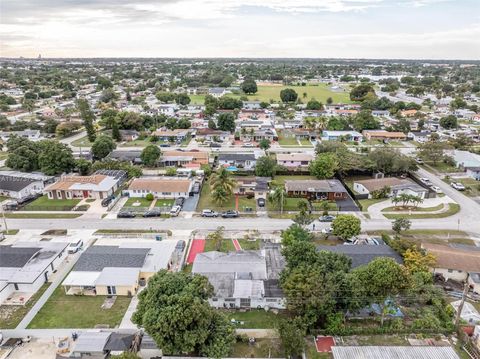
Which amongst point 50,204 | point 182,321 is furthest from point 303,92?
point 182,321

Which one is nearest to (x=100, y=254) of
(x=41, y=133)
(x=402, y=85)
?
(x=41, y=133)

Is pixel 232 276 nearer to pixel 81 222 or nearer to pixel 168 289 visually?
pixel 168 289

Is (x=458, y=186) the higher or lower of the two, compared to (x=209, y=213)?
higher

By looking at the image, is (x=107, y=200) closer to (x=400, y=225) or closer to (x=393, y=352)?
(x=400, y=225)

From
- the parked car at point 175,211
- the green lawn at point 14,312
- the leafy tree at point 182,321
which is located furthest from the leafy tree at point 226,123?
the leafy tree at point 182,321

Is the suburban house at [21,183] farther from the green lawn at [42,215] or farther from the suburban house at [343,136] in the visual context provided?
the suburban house at [343,136]

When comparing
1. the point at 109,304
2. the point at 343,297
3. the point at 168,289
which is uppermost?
the point at 168,289
